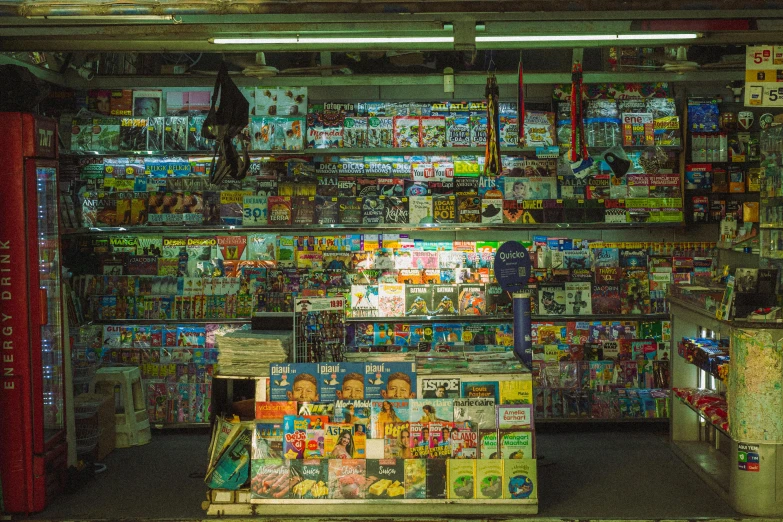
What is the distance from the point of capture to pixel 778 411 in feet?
17.1

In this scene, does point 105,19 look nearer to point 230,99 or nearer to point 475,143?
point 230,99

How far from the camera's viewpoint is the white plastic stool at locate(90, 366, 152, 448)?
23.0 feet

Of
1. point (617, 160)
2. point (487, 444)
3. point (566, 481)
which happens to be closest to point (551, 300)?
point (617, 160)

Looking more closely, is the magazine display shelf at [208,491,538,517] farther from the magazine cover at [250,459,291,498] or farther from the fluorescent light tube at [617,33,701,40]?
the fluorescent light tube at [617,33,701,40]

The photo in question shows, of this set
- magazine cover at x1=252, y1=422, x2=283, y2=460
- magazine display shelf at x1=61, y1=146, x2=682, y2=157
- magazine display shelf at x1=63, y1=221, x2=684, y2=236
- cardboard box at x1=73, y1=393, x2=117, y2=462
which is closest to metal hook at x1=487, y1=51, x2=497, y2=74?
magazine display shelf at x1=61, y1=146, x2=682, y2=157

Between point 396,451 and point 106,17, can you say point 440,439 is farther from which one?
point 106,17

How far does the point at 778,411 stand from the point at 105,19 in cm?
505

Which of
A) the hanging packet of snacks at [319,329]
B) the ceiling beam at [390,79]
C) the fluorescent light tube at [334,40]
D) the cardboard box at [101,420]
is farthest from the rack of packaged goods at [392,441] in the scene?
the ceiling beam at [390,79]

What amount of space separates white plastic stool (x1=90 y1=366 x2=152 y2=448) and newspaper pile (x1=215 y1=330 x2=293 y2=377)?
6.52ft

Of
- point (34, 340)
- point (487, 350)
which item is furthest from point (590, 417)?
point (34, 340)

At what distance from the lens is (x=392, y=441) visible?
5258mm

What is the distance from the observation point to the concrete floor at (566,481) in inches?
214

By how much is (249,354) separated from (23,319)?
160 centimetres

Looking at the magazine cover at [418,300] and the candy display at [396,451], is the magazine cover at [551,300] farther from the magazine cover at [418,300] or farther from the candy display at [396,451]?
the candy display at [396,451]
